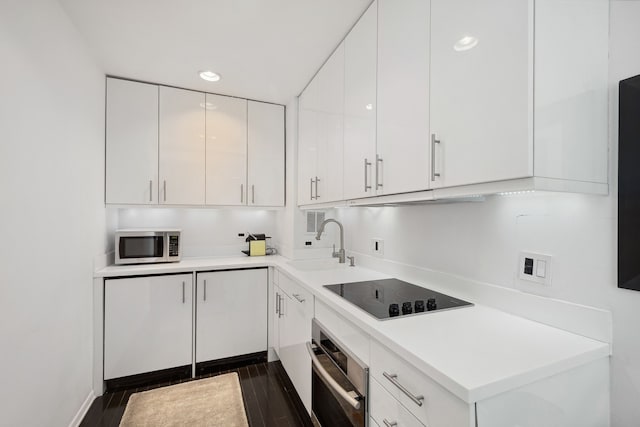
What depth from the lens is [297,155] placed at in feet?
8.87

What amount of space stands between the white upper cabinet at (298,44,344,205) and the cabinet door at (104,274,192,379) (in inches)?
50.1

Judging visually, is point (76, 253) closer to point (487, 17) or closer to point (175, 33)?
point (175, 33)

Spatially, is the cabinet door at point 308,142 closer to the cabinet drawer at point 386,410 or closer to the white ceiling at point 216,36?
the white ceiling at point 216,36

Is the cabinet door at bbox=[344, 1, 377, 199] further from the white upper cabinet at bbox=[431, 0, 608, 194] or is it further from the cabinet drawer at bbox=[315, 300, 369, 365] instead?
the cabinet drawer at bbox=[315, 300, 369, 365]

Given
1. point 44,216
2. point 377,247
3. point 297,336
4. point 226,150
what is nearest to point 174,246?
point 226,150

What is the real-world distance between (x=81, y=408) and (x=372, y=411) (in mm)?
1941

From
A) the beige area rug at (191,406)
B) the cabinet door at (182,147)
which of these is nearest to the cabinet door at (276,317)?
the beige area rug at (191,406)


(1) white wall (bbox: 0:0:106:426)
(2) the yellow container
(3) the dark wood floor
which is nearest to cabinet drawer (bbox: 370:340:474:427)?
(3) the dark wood floor

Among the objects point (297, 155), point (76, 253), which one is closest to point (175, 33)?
point (297, 155)

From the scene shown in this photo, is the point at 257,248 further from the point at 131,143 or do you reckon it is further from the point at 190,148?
the point at 131,143

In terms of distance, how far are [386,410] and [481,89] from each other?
1.08m

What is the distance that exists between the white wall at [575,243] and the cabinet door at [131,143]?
7.67 ft

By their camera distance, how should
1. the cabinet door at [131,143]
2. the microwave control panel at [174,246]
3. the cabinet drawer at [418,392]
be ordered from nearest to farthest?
the cabinet drawer at [418,392]
the cabinet door at [131,143]
the microwave control panel at [174,246]

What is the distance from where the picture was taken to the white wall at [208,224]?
106 inches
